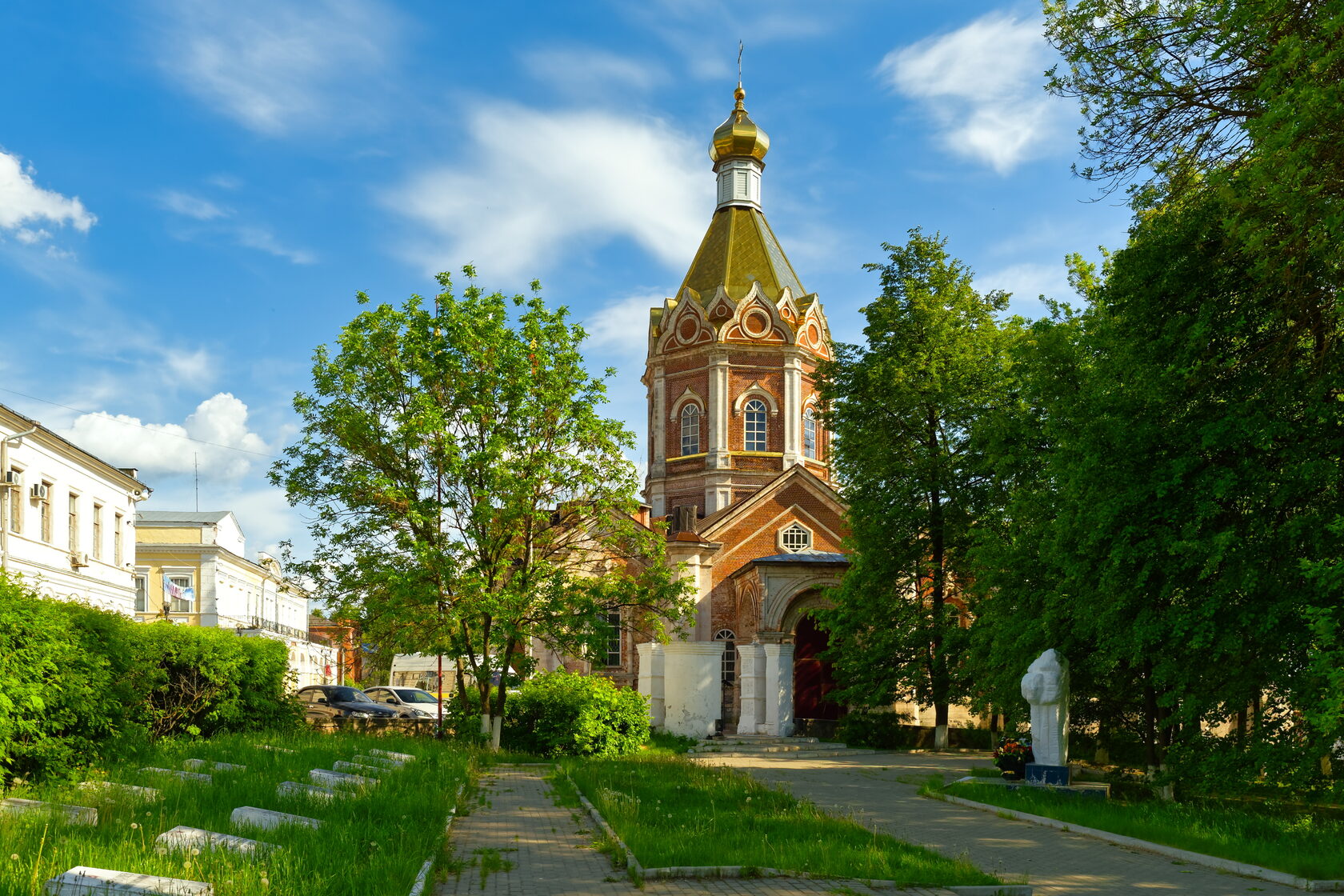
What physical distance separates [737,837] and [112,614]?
25.8 ft

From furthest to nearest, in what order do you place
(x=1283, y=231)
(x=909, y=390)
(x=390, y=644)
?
1. (x=909, y=390)
2. (x=390, y=644)
3. (x=1283, y=231)

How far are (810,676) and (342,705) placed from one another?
538 inches

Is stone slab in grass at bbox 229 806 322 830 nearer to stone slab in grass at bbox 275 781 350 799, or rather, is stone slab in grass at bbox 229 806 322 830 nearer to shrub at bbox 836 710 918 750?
stone slab in grass at bbox 275 781 350 799

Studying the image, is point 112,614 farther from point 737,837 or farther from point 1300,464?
point 1300,464

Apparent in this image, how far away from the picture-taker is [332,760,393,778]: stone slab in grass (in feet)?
43.4

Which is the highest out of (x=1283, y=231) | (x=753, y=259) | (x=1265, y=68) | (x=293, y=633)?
(x=753, y=259)

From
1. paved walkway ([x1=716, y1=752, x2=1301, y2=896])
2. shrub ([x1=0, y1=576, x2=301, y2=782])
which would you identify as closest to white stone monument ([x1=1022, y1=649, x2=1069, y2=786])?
paved walkway ([x1=716, y1=752, x2=1301, y2=896])

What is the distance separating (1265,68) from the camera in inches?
474

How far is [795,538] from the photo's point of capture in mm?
34875

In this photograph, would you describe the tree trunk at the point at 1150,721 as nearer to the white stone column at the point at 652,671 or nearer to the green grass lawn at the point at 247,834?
the green grass lawn at the point at 247,834

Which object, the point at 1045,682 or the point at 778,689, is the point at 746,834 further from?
the point at 778,689

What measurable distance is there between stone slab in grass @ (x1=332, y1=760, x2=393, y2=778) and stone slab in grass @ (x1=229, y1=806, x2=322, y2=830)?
3.99 metres

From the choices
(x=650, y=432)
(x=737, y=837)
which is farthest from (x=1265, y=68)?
(x=650, y=432)

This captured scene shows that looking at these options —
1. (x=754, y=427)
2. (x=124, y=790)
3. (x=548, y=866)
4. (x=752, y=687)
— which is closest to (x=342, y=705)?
(x=752, y=687)
